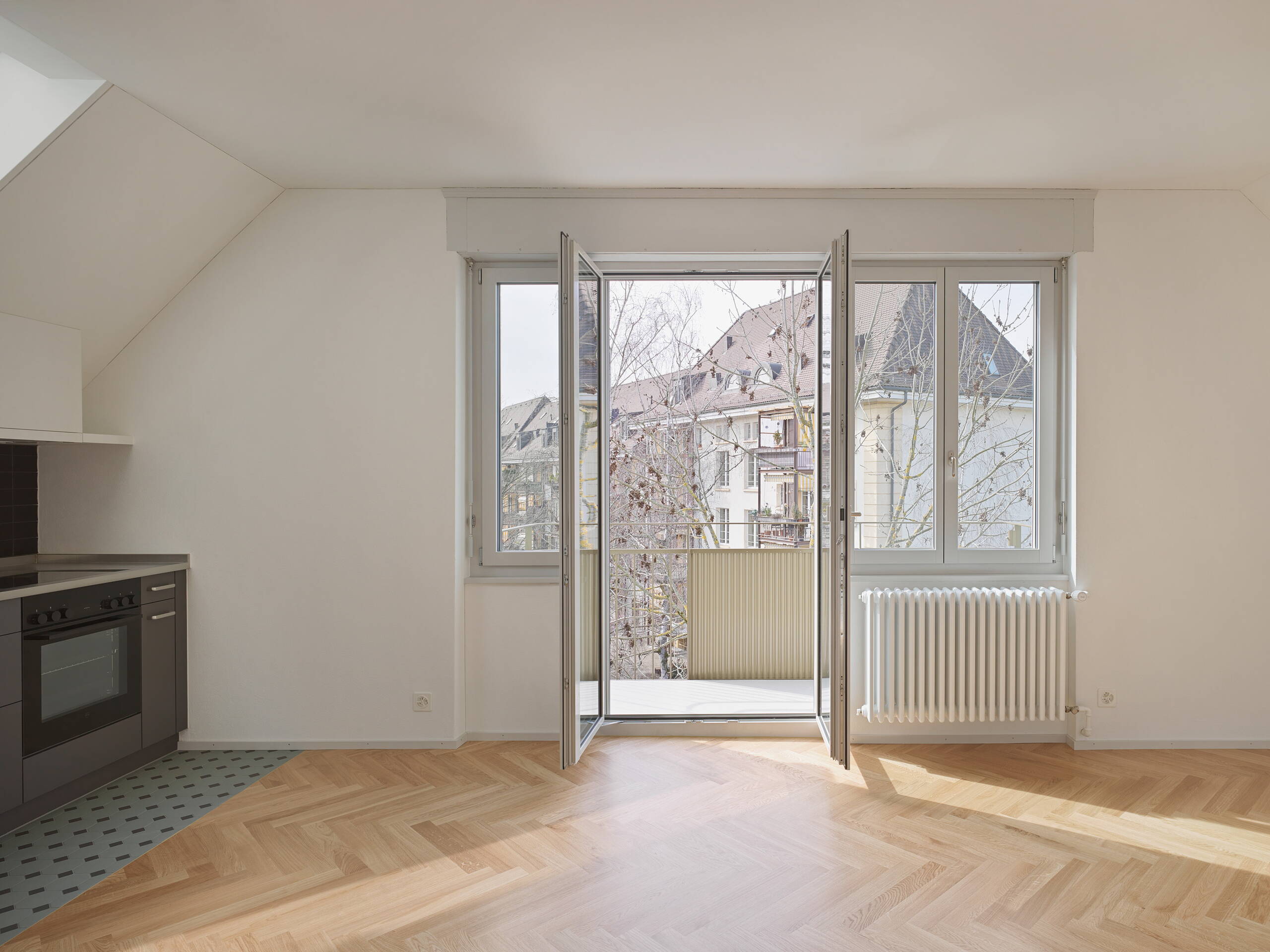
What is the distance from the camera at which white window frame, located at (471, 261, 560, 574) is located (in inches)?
152

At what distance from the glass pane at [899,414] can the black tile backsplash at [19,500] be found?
401cm

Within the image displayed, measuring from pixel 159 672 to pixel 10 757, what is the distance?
29.5 inches

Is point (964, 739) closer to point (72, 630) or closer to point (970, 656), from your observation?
point (970, 656)

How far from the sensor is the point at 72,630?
304 cm

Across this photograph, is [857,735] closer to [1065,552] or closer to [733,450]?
[1065,552]

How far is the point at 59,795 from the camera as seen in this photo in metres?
2.98

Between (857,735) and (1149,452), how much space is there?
195cm

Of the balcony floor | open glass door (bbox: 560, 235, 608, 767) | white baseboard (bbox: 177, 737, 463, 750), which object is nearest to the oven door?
white baseboard (bbox: 177, 737, 463, 750)

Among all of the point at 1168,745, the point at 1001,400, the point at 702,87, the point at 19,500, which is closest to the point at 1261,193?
the point at 1001,400

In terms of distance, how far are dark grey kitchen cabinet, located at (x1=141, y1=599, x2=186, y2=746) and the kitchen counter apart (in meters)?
0.18

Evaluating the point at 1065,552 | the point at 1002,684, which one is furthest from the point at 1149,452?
the point at 1002,684

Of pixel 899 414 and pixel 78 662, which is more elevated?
pixel 899 414

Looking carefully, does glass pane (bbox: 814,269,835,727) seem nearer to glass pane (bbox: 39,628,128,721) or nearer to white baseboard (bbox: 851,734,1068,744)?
white baseboard (bbox: 851,734,1068,744)

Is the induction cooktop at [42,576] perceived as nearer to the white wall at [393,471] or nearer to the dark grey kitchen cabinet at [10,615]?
the dark grey kitchen cabinet at [10,615]
